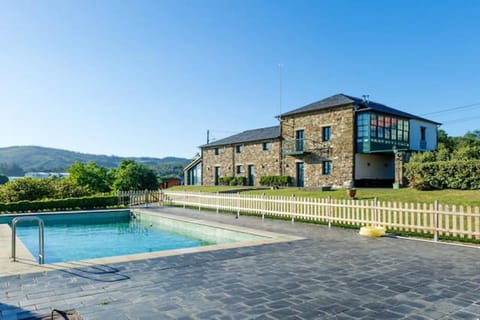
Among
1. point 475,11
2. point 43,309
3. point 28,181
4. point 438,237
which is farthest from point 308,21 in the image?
point 28,181

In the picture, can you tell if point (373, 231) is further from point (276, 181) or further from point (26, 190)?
point (276, 181)

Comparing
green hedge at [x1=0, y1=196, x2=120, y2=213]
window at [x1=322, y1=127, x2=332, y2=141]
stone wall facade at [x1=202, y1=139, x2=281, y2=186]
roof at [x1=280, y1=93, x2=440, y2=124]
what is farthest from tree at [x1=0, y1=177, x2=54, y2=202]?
window at [x1=322, y1=127, x2=332, y2=141]

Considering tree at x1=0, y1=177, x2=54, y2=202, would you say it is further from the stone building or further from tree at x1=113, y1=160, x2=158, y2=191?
the stone building

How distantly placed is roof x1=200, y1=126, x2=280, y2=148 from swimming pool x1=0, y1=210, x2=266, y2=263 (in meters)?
17.3

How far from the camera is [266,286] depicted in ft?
16.4

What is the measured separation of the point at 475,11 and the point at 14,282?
19.6 meters

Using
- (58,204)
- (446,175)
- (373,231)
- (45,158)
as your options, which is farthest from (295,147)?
(45,158)

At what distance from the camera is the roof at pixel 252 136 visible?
33066 millimetres

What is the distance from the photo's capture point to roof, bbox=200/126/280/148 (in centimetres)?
3307

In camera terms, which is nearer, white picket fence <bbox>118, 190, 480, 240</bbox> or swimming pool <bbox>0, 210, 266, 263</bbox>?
white picket fence <bbox>118, 190, 480, 240</bbox>

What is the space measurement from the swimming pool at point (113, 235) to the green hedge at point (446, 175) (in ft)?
43.9

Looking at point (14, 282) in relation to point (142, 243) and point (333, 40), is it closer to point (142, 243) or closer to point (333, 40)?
point (142, 243)

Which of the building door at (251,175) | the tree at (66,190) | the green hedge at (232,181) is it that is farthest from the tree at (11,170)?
the tree at (66,190)

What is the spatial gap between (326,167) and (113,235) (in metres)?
19.0
